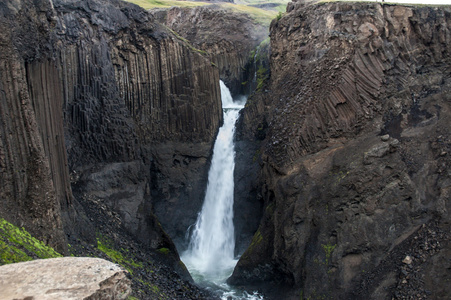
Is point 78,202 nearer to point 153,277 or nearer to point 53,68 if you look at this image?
point 153,277

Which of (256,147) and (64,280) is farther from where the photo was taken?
(256,147)

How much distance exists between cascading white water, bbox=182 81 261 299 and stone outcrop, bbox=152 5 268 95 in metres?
8.80

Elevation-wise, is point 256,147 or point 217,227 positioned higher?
point 256,147

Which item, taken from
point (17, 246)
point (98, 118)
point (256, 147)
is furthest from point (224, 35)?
point (17, 246)

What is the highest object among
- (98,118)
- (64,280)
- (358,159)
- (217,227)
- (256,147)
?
(98,118)

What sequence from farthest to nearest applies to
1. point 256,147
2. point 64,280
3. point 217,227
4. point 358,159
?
point 256,147 → point 217,227 → point 358,159 → point 64,280

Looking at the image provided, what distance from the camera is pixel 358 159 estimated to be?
58.7 ft

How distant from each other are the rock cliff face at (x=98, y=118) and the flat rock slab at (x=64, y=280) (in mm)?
6514

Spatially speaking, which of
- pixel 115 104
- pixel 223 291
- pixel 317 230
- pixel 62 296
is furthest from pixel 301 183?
pixel 62 296

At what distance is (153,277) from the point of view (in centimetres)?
1739

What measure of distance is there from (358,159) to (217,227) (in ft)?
34.8

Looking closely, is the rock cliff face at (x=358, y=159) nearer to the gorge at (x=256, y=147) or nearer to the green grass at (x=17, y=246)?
the gorge at (x=256, y=147)

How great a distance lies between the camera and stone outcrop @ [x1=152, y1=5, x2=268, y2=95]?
35938 mm

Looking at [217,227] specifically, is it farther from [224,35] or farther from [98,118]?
[224,35]
